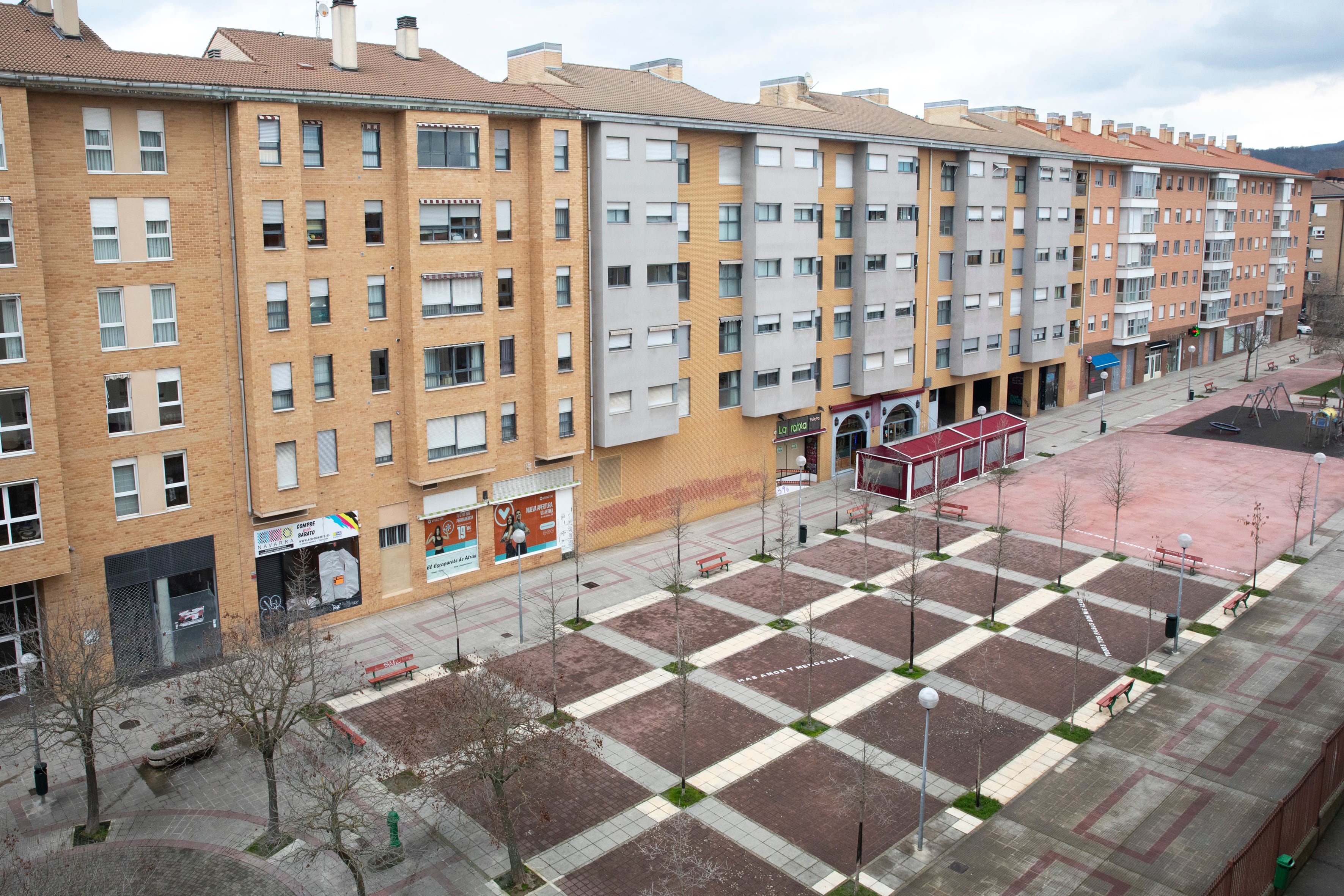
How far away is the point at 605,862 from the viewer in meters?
22.1

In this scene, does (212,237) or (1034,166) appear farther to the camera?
(1034,166)

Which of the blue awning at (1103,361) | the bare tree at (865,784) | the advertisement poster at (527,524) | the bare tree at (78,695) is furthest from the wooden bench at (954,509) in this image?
the bare tree at (78,695)

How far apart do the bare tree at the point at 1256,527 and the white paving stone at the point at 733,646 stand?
1790cm

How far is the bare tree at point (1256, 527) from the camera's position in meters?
38.0

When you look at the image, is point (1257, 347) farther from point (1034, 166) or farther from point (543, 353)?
point (543, 353)

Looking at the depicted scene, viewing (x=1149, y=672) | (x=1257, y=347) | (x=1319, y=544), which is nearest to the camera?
(x=1149, y=672)

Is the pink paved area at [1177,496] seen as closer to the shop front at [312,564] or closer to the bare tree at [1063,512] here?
the bare tree at [1063,512]

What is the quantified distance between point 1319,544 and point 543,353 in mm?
32450

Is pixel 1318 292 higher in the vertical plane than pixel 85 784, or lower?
higher

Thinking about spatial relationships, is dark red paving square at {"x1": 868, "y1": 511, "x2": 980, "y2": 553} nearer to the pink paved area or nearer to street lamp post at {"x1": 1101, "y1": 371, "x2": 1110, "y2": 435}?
the pink paved area

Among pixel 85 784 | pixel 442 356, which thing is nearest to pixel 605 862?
pixel 85 784

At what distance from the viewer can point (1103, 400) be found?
233 ft

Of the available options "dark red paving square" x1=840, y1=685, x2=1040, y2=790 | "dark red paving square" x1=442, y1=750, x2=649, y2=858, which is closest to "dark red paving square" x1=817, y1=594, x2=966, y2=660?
"dark red paving square" x1=840, y1=685, x2=1040, y2=790

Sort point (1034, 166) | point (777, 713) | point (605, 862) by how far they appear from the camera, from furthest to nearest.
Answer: point (1034, 166)
point (777, 713)
point (605, 862)
